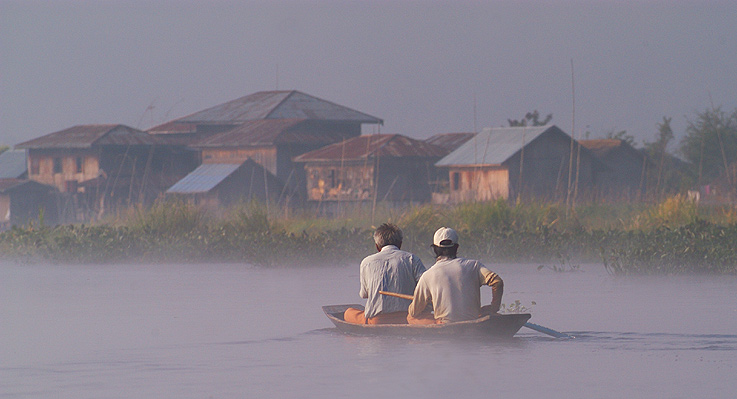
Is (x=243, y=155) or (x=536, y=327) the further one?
(x=243, y=155)

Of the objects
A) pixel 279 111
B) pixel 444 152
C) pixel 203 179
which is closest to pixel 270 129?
pixel 203 179

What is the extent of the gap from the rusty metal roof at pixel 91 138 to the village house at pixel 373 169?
7225 mm

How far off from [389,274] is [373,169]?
3108cm

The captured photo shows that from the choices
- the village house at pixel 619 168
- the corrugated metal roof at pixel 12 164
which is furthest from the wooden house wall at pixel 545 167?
the corrugated metal roof at pixel 12 164

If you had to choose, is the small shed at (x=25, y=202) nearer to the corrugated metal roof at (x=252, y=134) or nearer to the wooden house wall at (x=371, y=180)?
the corrugated metal roof at (x=252, y=134)

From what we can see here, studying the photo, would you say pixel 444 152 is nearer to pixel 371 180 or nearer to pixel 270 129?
pixel 371 180

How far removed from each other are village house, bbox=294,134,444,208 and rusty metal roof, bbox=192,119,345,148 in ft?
4.75

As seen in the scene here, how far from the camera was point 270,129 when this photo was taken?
46438 mm

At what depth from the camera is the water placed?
8.34m

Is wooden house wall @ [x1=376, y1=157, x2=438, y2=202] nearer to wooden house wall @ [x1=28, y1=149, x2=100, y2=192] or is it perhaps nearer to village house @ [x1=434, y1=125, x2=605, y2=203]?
village house @ [x1=434, y1=125, x2=605, y2=203]

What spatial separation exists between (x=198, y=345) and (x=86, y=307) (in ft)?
12.9

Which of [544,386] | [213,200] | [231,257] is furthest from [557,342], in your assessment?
[213,200]

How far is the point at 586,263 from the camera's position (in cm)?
1988

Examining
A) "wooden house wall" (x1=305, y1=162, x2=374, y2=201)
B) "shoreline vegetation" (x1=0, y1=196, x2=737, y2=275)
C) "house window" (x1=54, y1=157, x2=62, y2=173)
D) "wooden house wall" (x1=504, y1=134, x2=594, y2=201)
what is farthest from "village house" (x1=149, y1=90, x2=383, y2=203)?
"shoreline vegetation" (x1=0, y1=196, x2=737, y2=275)
